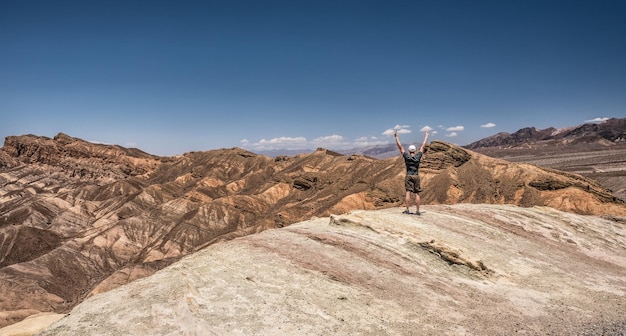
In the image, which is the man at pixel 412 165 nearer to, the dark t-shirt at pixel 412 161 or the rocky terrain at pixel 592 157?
the dark t-shirt at pixel 412 161

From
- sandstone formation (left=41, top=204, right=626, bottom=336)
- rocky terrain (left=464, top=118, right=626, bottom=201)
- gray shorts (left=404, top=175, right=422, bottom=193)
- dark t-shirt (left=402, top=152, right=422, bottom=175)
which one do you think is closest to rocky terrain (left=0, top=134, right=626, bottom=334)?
sandstone formation (left=41, top=204, right=626, bottom=336)

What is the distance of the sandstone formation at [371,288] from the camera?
647cm

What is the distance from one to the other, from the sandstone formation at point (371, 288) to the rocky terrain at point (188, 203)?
1155cm

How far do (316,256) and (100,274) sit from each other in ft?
159

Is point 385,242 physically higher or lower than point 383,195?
higher

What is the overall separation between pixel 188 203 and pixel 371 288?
214 feet

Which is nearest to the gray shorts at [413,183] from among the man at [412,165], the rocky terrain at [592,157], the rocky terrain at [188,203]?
the man at [412,165]

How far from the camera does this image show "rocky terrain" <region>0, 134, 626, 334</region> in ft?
130

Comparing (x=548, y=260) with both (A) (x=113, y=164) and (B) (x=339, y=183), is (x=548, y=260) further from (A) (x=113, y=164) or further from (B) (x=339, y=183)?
(A) (x=113, y=164)

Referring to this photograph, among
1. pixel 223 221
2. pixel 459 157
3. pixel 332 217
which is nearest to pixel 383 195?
pixel 459 157

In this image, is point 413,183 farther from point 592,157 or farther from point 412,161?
point 592,157

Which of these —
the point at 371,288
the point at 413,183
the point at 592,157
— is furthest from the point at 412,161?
the point at 592,157

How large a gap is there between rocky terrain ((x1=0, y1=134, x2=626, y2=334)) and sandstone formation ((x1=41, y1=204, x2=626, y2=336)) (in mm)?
11553

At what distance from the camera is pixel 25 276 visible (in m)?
40.7
